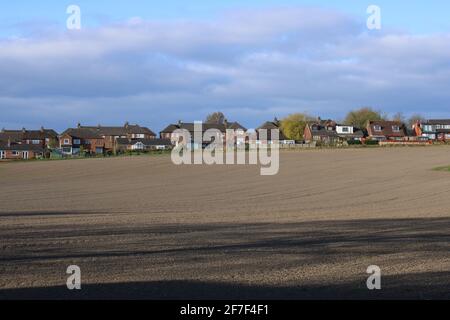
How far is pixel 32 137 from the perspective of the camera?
179 metres

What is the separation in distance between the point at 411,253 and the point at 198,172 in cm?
5484

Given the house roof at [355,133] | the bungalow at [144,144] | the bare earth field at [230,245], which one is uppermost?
the house roof at [355,133]

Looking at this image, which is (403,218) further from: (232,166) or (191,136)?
(191,136)

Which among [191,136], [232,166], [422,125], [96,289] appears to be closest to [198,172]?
[232,166]

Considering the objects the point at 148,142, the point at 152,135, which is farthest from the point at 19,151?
the point at 152,135

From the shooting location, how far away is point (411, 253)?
14.2 meters

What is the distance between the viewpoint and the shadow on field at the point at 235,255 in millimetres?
10117

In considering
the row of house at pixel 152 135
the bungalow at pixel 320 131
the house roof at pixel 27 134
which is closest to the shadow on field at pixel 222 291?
the row of house at pixel 152 135

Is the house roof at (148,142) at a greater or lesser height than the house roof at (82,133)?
lesser

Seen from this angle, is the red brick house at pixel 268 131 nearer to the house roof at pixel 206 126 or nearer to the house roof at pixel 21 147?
the house roof at pixel 206 126

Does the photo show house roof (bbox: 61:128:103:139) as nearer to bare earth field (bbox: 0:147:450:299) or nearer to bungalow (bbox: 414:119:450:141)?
bungalow (bbox: 414:119:450:141)

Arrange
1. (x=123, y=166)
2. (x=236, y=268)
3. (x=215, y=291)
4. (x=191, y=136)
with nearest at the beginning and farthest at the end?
(x=215, y=291)
(x=236, y=268)
(x=123, y=166)
(x=191, y=136)

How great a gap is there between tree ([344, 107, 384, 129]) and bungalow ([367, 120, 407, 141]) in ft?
50.1

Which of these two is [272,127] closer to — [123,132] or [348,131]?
[348,131]
